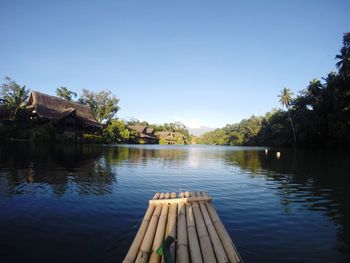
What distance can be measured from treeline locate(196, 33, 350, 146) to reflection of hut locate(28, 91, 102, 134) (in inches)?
1831

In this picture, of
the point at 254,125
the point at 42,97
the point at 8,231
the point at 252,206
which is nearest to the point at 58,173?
the point at 8,231

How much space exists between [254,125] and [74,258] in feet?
335

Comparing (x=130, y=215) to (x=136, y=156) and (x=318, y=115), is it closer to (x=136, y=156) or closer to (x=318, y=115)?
(x=136, y=156)

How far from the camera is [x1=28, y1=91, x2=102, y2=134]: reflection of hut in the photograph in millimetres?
44156

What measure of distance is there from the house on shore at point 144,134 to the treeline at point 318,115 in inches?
1488

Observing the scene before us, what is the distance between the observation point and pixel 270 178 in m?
15.2

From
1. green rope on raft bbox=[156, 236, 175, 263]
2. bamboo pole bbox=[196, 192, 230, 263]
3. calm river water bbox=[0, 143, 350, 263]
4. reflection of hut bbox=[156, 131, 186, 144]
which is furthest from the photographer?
reflection of hut bbox=[156, 131, 186, 144]

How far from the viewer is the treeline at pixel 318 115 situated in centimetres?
4376

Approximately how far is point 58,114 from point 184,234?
48430 mm

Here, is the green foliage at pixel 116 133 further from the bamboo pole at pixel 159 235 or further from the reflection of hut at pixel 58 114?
the bamboo pole at pixel 159 235

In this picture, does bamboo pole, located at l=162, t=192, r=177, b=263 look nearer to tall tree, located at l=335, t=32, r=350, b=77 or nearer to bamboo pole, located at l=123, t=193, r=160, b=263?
bamboo pole, located at l=123, t=193, r=160, b=263

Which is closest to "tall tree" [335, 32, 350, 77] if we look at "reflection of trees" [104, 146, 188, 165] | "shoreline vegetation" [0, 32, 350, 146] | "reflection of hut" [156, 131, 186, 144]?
"shoreline vegetation" [0, 32, 350, 146]

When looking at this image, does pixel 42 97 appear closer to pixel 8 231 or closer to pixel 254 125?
pixel 8 231

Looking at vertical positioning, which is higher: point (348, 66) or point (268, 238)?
point (348, 66)
